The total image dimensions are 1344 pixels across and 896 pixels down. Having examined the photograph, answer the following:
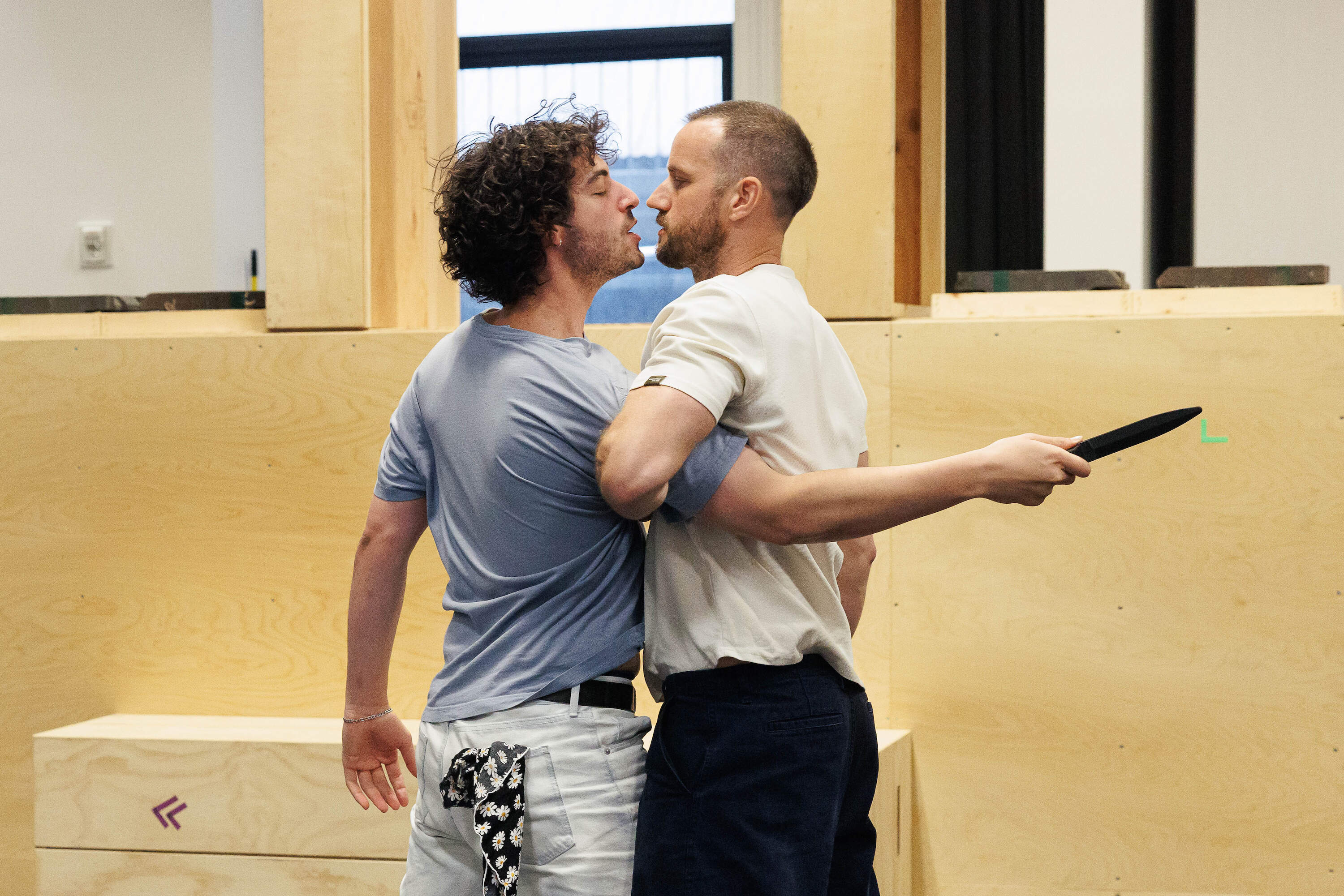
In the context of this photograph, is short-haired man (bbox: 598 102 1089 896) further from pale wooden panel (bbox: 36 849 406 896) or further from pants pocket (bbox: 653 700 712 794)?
pale wooden panel (bbox: 36 849 406 896)

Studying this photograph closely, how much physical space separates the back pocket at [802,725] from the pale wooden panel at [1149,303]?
1.28 metres

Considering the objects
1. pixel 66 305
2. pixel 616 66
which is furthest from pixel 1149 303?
pixel 616 66

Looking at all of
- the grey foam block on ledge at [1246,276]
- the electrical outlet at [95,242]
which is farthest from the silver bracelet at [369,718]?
the electrical outlet at [95,242]

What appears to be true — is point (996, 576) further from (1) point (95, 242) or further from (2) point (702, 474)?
(1) point (95, 242)

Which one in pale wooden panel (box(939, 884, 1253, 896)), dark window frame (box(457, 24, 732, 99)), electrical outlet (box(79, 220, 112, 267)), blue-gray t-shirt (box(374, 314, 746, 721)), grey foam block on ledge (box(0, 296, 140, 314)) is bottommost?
pale wooden panel (box(939, 884, 1253, 896))

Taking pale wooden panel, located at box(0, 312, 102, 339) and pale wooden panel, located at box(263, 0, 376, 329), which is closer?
pale wooden panel, located at box(263, 0, 376, 329)

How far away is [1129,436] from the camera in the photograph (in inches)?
42.6

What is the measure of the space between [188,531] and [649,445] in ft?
5.60

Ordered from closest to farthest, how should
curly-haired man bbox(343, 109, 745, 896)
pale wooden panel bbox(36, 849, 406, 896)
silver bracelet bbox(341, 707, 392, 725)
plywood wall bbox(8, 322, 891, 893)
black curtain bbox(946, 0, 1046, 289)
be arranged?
1. curly-haired man bbox(343, 109, 745, 896)
2. silver bracelet bbox(341, 707, 392, 725)
3. pale wooden panel bbox(36, 849, 406, 896)
4. plywood wall bbox(8, 322, 891, 893)
5. black curtain bbox(946, 0, 1046, 289)

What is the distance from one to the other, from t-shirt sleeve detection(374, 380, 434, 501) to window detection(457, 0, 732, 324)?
316 centimetres

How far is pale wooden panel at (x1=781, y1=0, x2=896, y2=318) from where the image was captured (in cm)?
227

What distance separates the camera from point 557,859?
116 cm

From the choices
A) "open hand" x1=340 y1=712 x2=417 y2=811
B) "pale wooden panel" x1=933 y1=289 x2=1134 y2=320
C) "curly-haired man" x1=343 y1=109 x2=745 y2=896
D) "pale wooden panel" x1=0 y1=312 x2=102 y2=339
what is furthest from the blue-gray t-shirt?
"pale wooden panel" x1=0 y1=312 x2=102 y2=339

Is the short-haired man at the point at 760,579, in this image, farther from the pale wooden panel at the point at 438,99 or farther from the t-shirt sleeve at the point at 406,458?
the pale wooden panel at the point at 438,99
